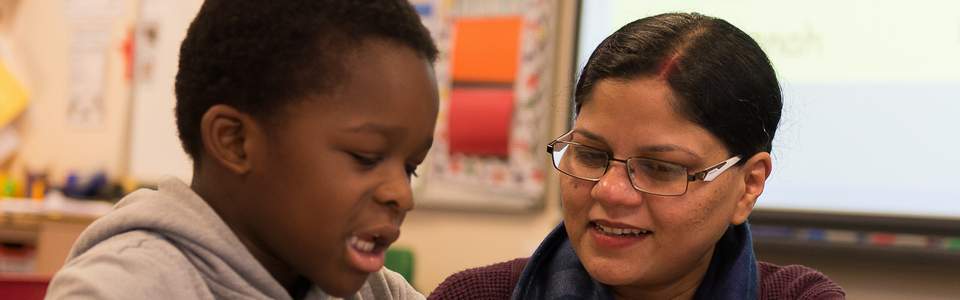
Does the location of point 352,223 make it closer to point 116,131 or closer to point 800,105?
point 800,105

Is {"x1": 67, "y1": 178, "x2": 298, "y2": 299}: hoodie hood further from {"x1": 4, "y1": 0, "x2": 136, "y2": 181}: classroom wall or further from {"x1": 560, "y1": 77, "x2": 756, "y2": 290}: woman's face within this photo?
{"x1": 4, "y1": 0, "x2": 136, "y2": 181}: classroom wall

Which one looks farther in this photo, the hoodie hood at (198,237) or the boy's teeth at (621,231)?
the boy's teeth at (621,231)

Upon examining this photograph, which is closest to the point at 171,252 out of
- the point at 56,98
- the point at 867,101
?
the point at 867,101

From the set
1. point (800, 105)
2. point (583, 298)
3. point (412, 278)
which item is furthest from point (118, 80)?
point (583, 298)

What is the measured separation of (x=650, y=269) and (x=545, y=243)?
252mm

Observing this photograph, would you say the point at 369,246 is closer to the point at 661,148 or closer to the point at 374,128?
the point at 374,128

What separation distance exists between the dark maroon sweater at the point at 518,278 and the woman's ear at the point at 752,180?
0.11 meters

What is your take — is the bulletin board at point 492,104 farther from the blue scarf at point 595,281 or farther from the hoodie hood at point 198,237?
the hoodie hood at point 198,237

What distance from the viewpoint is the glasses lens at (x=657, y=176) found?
1.24 m

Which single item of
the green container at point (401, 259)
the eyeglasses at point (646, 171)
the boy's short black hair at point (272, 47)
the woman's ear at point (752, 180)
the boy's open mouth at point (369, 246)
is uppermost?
the boy's short black hair at point (272, 47)

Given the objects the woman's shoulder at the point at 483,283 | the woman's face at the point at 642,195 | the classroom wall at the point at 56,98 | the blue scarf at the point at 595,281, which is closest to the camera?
the woman's face at the point at 642,195

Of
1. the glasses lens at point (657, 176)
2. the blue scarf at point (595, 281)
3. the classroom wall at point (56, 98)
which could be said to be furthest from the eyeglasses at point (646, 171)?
the classroom wall at point (56, 98)

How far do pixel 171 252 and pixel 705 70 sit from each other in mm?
704

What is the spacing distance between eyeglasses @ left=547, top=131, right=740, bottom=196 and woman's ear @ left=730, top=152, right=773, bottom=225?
0.04 m
